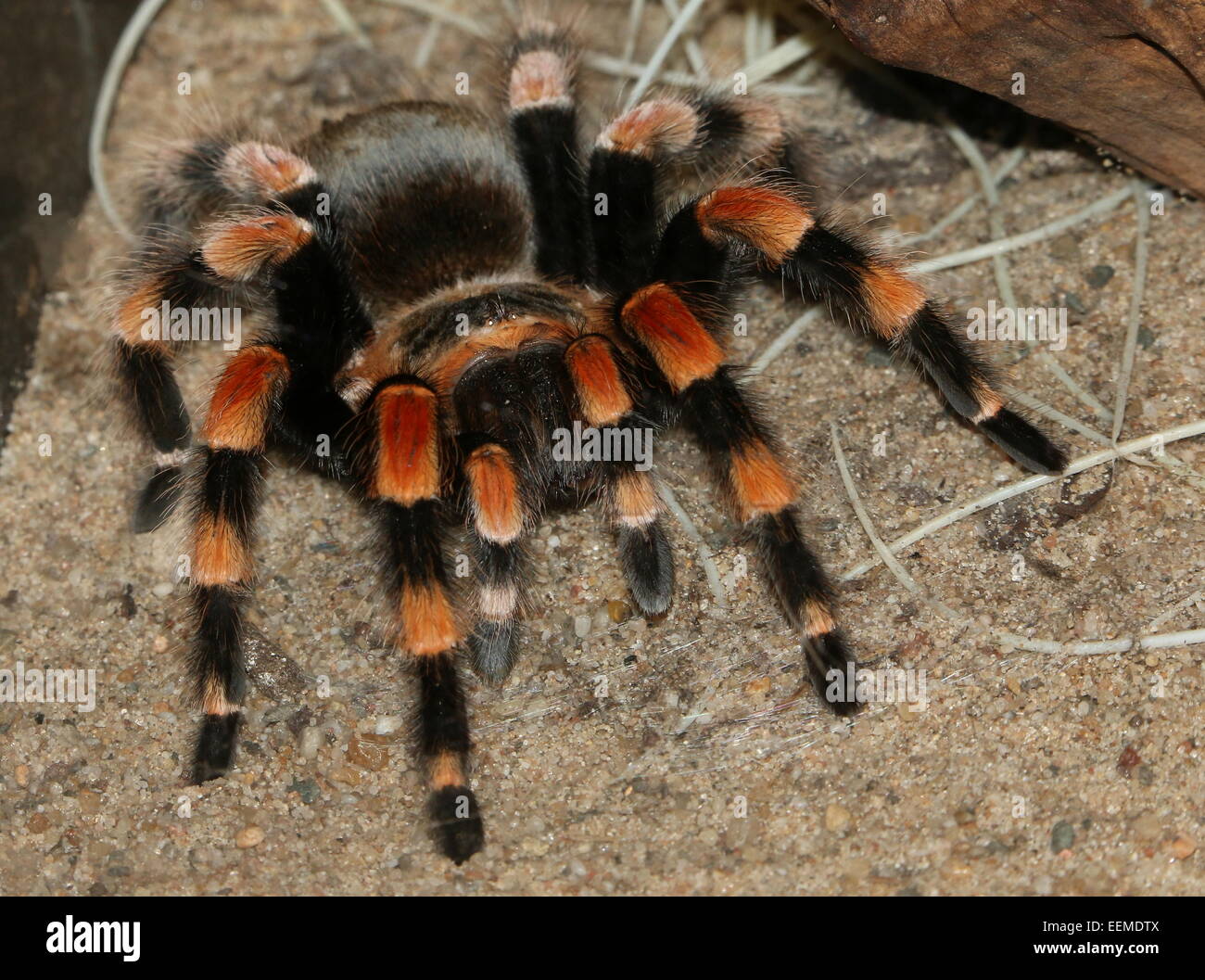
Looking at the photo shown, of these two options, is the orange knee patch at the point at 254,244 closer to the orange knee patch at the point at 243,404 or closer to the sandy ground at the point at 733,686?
the orange knee patch at the point at 243,404

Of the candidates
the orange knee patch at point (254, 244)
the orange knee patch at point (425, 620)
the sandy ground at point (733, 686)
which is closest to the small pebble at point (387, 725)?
the sandy ground at point (733, 686)

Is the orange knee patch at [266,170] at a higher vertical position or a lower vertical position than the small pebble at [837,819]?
higher

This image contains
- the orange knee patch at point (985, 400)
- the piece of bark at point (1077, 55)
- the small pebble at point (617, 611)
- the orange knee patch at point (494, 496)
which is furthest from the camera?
the small pebble at point (617, 611)

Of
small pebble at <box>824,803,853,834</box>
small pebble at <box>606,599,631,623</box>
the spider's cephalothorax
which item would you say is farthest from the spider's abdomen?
small pebble at <box>824,803,853,834</box>

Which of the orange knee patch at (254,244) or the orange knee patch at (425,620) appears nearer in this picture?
the orange knee patch at (425,620)

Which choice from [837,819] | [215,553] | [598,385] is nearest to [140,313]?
[215,553]

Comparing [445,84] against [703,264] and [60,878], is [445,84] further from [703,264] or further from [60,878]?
[60,878]
